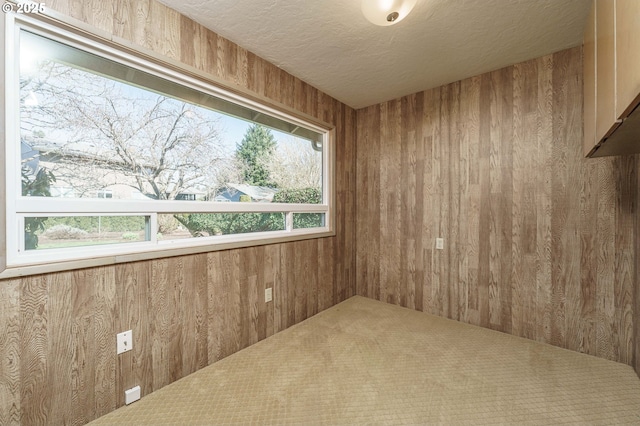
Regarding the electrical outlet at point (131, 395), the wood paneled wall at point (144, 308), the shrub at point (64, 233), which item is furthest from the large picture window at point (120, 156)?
the electrical outlet at point (131, 395)

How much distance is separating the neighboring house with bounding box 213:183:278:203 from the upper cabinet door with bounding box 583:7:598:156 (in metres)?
2.15

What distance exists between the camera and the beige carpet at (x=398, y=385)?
1.36 metres

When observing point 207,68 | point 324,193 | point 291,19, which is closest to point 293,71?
point 291,19

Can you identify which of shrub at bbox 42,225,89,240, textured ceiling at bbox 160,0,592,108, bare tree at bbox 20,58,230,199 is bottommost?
shrub at bbox 42,225,89,240

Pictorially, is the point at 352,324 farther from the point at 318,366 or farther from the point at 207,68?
the point at 207,68

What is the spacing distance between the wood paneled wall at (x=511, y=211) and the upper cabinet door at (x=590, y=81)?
43 centimetres

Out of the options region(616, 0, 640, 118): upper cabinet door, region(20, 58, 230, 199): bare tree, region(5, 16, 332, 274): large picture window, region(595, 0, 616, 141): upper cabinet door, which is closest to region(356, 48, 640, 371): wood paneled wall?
region(595, 0, 616, 141): upper cabinet door

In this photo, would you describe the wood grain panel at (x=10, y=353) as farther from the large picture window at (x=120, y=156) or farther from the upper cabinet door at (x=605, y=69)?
the upper cabinet door at (x=605, y=69)

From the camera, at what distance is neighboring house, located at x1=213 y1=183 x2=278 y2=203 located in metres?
1.95

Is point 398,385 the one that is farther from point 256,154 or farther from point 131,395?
point 256,154

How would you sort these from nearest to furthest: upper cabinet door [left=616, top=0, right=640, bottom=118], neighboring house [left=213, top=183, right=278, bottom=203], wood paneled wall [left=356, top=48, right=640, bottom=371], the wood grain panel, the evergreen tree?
upper cabinet door [left=616, top=0, right=640, bottom=118] < the wood grain panel < wood paneled wall [left=356, top=48, right=640, bottom=371] < neighboring house [left=213, top=183, right=278, bottom=203] < the evergreen tree

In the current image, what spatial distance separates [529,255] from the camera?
212 centimetres

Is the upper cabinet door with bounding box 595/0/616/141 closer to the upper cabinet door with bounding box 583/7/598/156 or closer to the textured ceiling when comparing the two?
the upper cabinet door with bounding box 583/7/598/156

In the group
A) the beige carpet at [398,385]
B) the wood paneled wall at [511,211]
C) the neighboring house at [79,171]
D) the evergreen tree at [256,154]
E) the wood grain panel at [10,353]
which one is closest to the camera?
the wood grain panel at [10,353]
